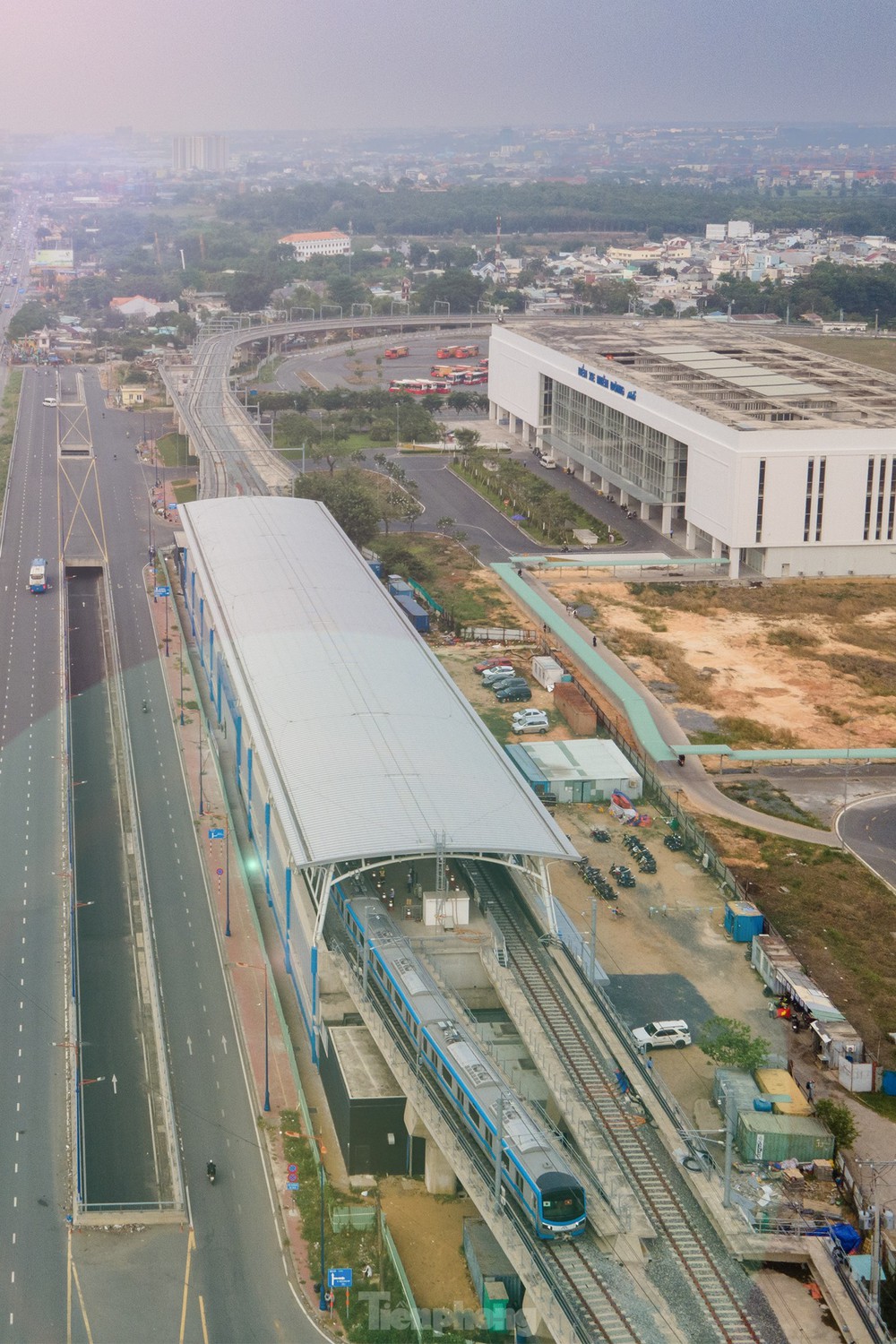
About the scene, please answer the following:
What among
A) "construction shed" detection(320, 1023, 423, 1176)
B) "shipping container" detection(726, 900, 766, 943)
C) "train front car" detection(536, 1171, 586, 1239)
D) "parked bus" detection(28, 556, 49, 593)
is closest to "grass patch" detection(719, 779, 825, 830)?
"shipping container" detection(726, 900, 766, 943)

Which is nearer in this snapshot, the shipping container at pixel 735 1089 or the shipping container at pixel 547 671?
the shipping container at pixel 735 1089

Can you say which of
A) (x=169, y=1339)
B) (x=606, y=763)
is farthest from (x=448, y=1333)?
(x=606, y=763)

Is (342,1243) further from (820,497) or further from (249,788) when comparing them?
(820,497)

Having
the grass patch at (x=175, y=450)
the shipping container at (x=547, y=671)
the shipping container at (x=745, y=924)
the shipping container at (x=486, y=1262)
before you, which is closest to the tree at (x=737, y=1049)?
the shipping container at (x=745, y=924)

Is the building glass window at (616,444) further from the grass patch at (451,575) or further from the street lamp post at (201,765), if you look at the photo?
the street lamp post at (201,765)

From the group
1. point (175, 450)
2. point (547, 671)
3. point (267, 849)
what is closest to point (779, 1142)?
point (267, 849)

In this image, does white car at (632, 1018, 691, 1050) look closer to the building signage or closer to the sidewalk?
the sidewalk
